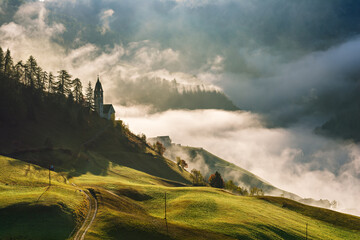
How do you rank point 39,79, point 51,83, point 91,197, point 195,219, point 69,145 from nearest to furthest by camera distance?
point 195,219
point 91,197
point 69,145
point 39,79
point 51,83

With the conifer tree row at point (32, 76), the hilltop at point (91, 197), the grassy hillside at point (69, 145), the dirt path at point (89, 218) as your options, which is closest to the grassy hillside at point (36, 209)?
the hilltop at point (91, 197)

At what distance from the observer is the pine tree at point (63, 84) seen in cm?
18950

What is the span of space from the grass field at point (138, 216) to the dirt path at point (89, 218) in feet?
3.55

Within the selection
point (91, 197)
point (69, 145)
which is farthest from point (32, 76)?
point (91, 197)

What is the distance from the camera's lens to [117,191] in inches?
3442

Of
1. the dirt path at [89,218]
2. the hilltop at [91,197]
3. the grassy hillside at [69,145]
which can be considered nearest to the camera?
the dirt path at [89,218]

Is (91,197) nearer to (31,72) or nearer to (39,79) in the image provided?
(39,79)

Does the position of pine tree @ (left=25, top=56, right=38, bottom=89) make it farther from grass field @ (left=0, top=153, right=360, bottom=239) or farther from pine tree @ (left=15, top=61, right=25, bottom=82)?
grass field @ (left=0, top=153, right=360, bottom=239)

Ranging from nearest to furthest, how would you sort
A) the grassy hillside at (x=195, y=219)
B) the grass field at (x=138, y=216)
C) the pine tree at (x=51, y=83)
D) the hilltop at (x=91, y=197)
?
the grass field at (x=138, y=216) → the hilltop at (x=91, y=197) → the grassy hillside at (x=195, y=219) → the pine tree at (x=51, y=83)

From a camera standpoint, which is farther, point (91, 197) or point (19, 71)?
point (19, 71)

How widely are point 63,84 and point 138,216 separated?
152 metres

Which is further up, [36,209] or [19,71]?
[19,71]

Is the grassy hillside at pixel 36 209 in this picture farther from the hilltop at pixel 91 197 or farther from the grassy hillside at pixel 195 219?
the grassy hillside at pixel 195 219

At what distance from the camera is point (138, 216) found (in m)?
62.9
